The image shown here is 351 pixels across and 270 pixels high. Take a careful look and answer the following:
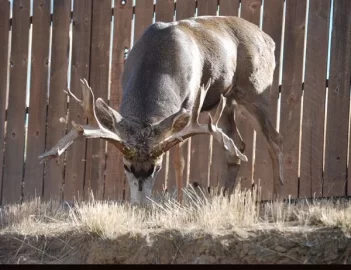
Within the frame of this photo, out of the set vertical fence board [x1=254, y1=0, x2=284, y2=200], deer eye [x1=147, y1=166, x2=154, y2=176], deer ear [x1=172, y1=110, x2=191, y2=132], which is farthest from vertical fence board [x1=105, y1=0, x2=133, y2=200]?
deer ear [x1=172, y1=110, x2=191, y2=132]

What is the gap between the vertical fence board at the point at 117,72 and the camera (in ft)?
32.3

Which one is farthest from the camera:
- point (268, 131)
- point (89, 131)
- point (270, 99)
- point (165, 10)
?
point (165, 10)

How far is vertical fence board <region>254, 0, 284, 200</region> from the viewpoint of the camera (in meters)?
9.49

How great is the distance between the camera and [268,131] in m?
9.10

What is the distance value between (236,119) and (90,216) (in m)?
3.51

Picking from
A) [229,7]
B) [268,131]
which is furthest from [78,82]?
[268,131]

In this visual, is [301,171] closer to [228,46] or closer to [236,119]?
[236,119]

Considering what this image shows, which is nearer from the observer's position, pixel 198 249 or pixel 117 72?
pixel 198 249

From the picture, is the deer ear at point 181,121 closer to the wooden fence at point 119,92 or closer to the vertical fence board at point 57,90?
the wooden fence at point 119,92

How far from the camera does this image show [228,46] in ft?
29.7

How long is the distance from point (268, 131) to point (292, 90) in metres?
0.67

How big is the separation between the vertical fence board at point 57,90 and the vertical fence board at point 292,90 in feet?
8.90

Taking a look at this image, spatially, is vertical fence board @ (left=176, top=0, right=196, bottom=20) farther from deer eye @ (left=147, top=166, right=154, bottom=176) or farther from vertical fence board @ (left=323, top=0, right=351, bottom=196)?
deer eye @ (left=147, top=166, right=154, bottom=176)

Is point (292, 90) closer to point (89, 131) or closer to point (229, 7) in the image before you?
point (229, 7)
